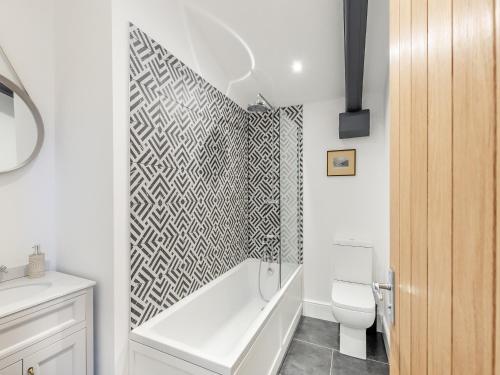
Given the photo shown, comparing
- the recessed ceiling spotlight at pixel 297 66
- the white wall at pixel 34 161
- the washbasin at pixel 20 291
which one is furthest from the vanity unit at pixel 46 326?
the recessed ceiling spotlight at pixel 297 66

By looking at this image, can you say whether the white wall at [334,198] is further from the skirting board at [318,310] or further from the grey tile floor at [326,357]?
the grey tile floor at [326,357]

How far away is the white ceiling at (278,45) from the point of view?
1.79 m

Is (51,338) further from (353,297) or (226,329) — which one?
(353,297)

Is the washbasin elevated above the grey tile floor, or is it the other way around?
the washbasin

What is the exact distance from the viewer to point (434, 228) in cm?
49

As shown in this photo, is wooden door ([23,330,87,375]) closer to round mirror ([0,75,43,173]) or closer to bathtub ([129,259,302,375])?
bathtub ([129,259,302,375])

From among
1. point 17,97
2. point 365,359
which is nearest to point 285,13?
point 17,97

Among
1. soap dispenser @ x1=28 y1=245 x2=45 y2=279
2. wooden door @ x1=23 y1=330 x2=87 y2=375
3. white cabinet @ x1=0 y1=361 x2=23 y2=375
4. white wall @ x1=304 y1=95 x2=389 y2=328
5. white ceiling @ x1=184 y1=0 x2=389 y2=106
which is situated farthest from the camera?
white wall @ x1=304 y1=95 x2=389 y2=328

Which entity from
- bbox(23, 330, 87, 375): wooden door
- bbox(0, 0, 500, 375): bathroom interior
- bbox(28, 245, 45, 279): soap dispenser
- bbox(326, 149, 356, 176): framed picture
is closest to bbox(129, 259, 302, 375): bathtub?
bbox(0, 0, 500, 375): bathroom interior

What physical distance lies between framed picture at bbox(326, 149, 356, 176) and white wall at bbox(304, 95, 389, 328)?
0.18 feet

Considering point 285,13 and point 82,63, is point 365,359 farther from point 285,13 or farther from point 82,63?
point 82,63

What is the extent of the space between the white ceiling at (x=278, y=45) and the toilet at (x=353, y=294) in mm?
1773

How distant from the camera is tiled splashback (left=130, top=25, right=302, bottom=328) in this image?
154cm

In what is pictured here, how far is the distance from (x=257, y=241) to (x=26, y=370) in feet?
7.59
